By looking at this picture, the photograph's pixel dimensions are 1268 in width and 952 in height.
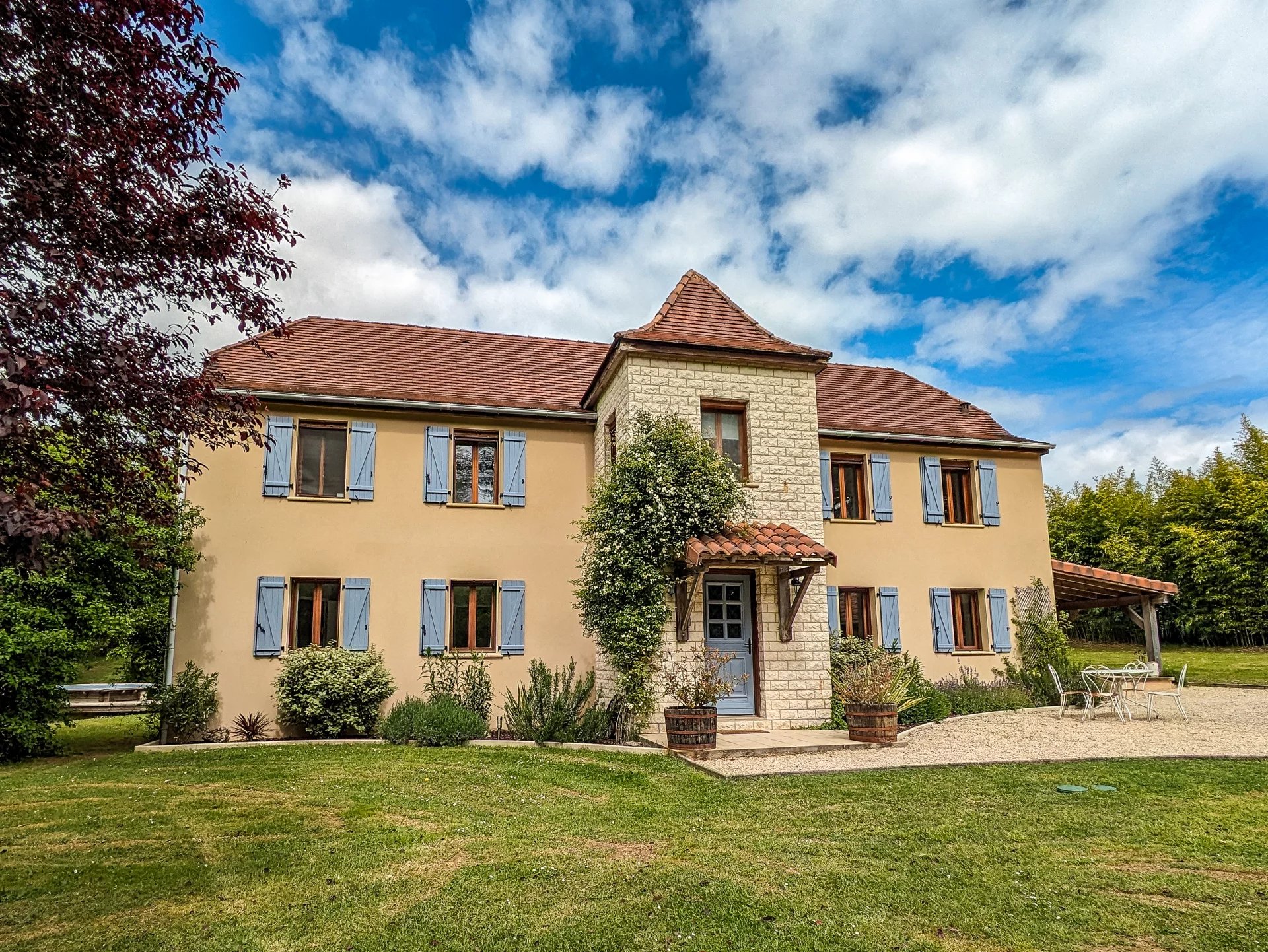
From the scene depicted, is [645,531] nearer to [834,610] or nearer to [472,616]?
[472,616]

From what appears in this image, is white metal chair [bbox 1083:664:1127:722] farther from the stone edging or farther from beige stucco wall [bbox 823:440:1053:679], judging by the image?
the stone edging

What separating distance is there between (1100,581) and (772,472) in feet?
27.5

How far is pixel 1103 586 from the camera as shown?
16.5 meters

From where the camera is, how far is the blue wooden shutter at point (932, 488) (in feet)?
52.2

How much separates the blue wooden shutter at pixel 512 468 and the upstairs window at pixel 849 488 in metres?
6.15

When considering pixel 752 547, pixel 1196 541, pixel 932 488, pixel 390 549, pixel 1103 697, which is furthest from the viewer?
pixel 1196 541

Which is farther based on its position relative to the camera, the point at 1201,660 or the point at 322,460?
the point at 1201,660

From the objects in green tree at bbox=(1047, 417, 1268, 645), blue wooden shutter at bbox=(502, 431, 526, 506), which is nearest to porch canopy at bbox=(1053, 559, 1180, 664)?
blue wooden shutter at bbox=(502, 431, 526, 506)

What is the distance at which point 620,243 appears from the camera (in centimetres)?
1330

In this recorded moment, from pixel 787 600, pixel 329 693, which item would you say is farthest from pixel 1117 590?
pixel 329 693

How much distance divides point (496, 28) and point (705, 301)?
18.5 feet

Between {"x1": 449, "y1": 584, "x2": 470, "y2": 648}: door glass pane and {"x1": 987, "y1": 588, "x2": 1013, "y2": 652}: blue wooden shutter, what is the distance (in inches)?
400

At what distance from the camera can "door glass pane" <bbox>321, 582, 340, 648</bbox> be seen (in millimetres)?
12852

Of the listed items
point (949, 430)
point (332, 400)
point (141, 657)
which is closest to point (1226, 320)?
point (949, 430)
